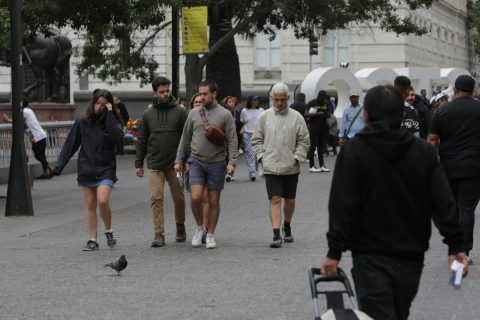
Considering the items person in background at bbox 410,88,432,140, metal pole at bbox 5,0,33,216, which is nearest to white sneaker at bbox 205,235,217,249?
person in background at bbox 410,88,432,140

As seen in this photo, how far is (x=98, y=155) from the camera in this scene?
1215 cm

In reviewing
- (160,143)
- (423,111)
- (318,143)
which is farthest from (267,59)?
(160,143)

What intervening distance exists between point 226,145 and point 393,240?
6881 mm

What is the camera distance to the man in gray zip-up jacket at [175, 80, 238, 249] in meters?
12.0

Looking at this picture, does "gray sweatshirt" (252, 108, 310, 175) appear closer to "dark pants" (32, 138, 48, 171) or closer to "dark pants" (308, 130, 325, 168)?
"dark pants" (32, 138, 48, 171)

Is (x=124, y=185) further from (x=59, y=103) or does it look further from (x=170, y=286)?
(x=170, y=286)

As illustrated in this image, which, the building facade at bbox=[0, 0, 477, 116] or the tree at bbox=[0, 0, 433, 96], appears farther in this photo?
the building facade at bbox=[0, 0, 477, 116]

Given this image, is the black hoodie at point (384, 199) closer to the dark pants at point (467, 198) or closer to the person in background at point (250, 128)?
the dark pants at point (467, 198)

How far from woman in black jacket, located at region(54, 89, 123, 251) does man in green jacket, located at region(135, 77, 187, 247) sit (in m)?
0.30

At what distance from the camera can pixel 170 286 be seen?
959cm

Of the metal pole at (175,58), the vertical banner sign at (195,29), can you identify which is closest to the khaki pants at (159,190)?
the vertical banner sign at (195,29)

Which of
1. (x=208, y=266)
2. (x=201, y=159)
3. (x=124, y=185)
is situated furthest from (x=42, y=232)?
(x=124, y=185)

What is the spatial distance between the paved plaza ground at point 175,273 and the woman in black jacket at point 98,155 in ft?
1.17

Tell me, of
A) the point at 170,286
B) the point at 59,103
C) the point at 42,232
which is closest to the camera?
the point at 170,286
